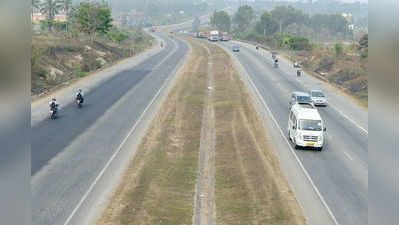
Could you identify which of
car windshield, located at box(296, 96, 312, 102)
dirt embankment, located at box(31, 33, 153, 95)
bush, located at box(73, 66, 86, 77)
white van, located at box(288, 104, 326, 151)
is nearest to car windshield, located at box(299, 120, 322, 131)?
white van, located at box(288, 104, 326, 151)

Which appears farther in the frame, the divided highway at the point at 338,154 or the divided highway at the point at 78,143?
the divided highway at the point at 338,154

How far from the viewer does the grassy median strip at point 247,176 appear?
70.1ft

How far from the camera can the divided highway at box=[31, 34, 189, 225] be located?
22.8 m

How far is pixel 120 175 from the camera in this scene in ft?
89.9

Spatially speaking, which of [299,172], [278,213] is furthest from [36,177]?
[299,172]

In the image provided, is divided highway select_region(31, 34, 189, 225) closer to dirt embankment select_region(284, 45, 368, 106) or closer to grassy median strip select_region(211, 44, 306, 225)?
grassy median strip select_region(211, 44, 306, 225)

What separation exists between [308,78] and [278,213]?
60.7 m

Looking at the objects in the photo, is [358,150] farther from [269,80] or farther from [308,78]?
[308,78]

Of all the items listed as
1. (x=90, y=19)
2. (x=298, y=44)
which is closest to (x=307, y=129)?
(x=90, y=19)

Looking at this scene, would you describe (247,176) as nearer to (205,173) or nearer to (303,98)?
(205,173)

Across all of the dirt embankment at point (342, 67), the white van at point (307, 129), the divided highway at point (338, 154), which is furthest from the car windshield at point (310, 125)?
the dirt embankment at point (342, 67)

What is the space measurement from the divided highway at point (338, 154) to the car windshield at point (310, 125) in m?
1.77

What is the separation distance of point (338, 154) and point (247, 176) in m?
8.86

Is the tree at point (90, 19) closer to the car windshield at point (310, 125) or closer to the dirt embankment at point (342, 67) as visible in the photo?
the dirt embankment at point (342, 67)
